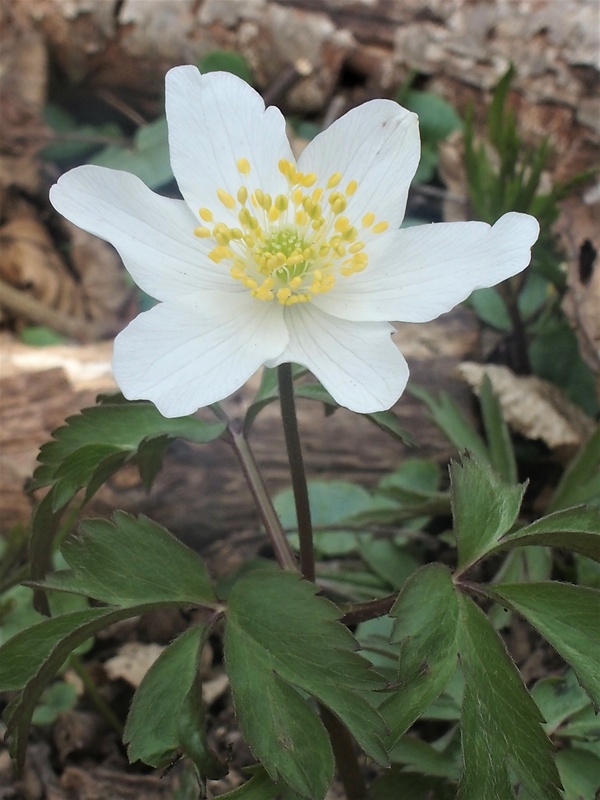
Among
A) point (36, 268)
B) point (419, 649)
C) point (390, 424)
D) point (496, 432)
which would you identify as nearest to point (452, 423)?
point (496, 432)

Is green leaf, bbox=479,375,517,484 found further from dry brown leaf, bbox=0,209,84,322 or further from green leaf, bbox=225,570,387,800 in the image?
dry brown leaf, bbox=0,209,84,322

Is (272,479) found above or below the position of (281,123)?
below

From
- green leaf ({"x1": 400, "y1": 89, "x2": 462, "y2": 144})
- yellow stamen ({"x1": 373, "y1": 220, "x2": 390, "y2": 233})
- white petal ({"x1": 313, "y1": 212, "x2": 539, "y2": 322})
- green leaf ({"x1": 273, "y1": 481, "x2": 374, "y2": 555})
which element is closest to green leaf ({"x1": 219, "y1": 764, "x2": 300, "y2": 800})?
white petal ({"x1": 313, "y1": 212, "x2": 539, "y2": 322})

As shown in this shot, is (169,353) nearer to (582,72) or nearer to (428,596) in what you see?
(428,596)

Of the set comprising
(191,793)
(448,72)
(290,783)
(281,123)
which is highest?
(281,123)

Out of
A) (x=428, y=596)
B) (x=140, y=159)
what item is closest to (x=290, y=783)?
(x=428, y=596)

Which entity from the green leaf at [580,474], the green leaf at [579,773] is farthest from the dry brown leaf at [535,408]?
the green leaf at [579,773]

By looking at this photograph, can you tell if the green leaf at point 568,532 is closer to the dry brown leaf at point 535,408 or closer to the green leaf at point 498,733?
the green leaf at point 498,733
